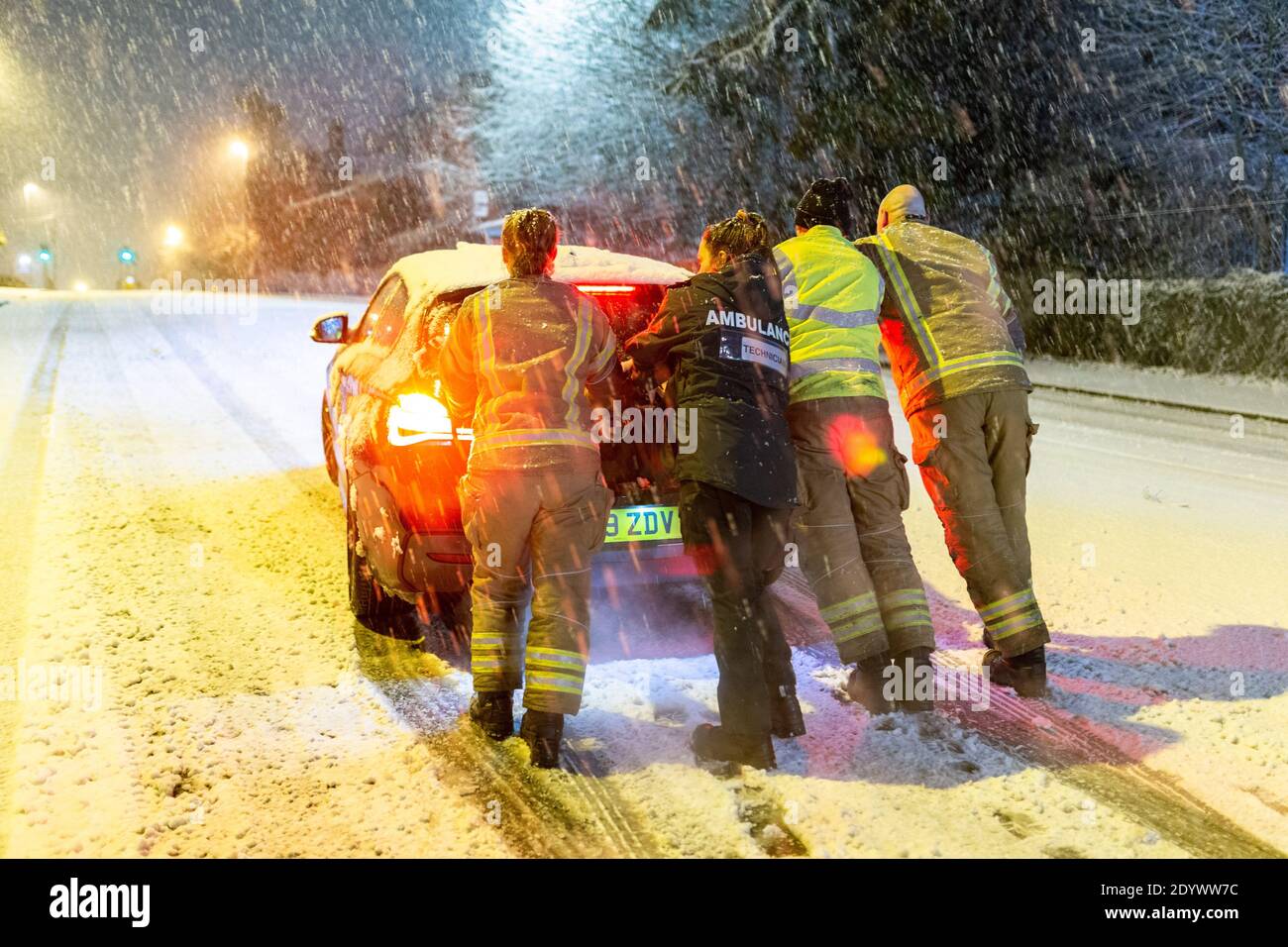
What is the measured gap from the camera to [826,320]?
403 centimetres

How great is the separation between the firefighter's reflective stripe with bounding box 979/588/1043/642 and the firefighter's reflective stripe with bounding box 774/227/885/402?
1.01m

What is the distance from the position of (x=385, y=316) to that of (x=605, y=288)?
1329mm

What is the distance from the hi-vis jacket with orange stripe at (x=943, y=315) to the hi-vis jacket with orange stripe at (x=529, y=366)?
1397 millimetres

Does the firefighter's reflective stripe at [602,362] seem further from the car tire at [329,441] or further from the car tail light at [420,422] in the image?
the car tire at [329,441]

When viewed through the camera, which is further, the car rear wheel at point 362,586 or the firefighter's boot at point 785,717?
the car rear wheel at point 362,586

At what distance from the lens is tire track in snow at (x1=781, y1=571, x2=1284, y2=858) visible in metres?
3.00

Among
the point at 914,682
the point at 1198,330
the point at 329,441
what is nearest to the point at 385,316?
the point at 329,441

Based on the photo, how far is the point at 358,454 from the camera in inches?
172

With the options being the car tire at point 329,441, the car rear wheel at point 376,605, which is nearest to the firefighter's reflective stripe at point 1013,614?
the car rear wheel at point 376,605

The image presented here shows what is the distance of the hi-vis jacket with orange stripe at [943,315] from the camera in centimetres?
419

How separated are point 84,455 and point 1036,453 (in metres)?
8.26

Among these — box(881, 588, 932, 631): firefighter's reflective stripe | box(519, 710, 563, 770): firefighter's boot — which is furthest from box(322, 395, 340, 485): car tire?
box(881, 588, 932, 631): firefighter's reflective stripe
